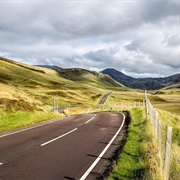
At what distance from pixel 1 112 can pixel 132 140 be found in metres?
15.3

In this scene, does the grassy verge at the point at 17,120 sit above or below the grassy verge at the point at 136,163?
above

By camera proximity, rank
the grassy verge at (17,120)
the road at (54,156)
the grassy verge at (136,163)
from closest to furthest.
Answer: the grassy verge at (136,163), the road at (54,156), the grassy verge at (17,120)

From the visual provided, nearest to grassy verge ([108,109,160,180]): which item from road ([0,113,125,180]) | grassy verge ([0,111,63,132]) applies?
road ([0,113,125,180])

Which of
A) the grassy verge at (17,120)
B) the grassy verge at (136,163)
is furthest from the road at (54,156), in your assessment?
the grassy verge at (17,120)

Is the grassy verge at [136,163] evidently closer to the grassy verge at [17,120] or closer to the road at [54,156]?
the road at [54,156]

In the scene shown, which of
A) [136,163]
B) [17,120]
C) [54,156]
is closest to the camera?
[136,163]

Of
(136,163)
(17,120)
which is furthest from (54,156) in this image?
(17,120)

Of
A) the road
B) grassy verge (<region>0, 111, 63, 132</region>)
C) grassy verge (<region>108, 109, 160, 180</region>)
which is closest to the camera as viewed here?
grassy verge (<region>108, 109, 160, 180</region>)

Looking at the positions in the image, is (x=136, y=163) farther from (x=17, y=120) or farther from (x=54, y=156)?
(x=17, y=120)

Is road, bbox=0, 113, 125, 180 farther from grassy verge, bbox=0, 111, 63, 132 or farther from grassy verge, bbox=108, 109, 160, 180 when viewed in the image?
grassy verge, bbox=0, 111, 63, 132

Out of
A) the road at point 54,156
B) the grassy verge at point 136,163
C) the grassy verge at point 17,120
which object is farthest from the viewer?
the grassy verge at point 17,120

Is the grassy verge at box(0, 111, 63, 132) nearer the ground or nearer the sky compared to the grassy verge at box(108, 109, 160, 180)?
nearer the sky

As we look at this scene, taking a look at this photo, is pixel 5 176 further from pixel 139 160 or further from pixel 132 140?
pixel 132 140

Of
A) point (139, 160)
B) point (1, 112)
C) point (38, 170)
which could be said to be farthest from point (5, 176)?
point (1, 112)
